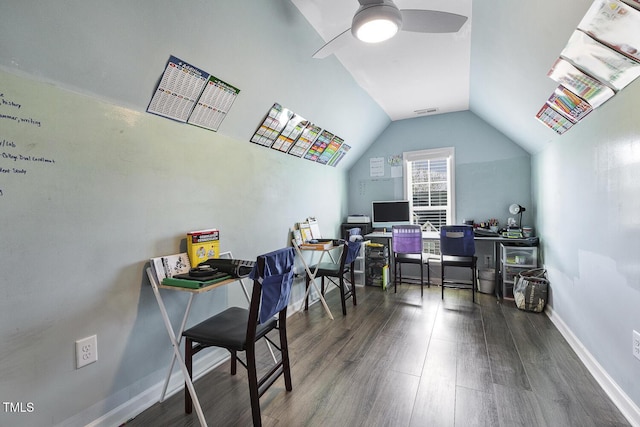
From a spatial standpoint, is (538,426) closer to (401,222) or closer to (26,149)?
(26,149)

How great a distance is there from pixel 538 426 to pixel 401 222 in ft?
10.9

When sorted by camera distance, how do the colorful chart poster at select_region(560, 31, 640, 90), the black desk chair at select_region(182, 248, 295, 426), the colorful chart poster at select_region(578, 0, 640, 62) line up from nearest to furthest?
the colorful chart poster at select_region(578, 0, 640, 62)
the colorful chart poster at select_region(560, 31, 640, 90)
the black desk chair at select_region(182, 248, 295, 426)

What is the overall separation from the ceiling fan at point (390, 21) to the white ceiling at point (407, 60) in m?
0.47

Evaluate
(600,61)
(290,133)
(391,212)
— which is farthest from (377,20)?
(391,212)

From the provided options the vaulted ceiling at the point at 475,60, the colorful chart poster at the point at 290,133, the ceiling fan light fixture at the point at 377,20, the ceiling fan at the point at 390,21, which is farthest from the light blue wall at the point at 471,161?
the ceiling fan light fixture at the point at 377,20

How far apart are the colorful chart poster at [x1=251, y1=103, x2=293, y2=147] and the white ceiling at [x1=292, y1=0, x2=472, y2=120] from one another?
2.14 feet

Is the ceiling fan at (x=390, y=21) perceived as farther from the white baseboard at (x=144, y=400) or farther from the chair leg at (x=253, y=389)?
the white baseboard at (x=144, y=400)

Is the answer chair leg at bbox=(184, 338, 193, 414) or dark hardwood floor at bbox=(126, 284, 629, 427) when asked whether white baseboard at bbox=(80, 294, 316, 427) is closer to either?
dark hardwood floor at bbox=(126, 284, 629, 427)

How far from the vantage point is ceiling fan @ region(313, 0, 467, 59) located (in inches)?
61.3

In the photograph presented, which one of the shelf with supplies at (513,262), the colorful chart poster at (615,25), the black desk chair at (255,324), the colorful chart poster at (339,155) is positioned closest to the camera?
the colorful chart poster at (615,25)

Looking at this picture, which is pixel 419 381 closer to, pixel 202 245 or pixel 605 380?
pixel 605 380

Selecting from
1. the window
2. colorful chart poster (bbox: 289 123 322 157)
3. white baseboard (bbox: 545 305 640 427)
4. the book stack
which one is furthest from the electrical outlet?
the window

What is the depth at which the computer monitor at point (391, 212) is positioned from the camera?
A: 4.57m

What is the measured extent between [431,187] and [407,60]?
2308mm
